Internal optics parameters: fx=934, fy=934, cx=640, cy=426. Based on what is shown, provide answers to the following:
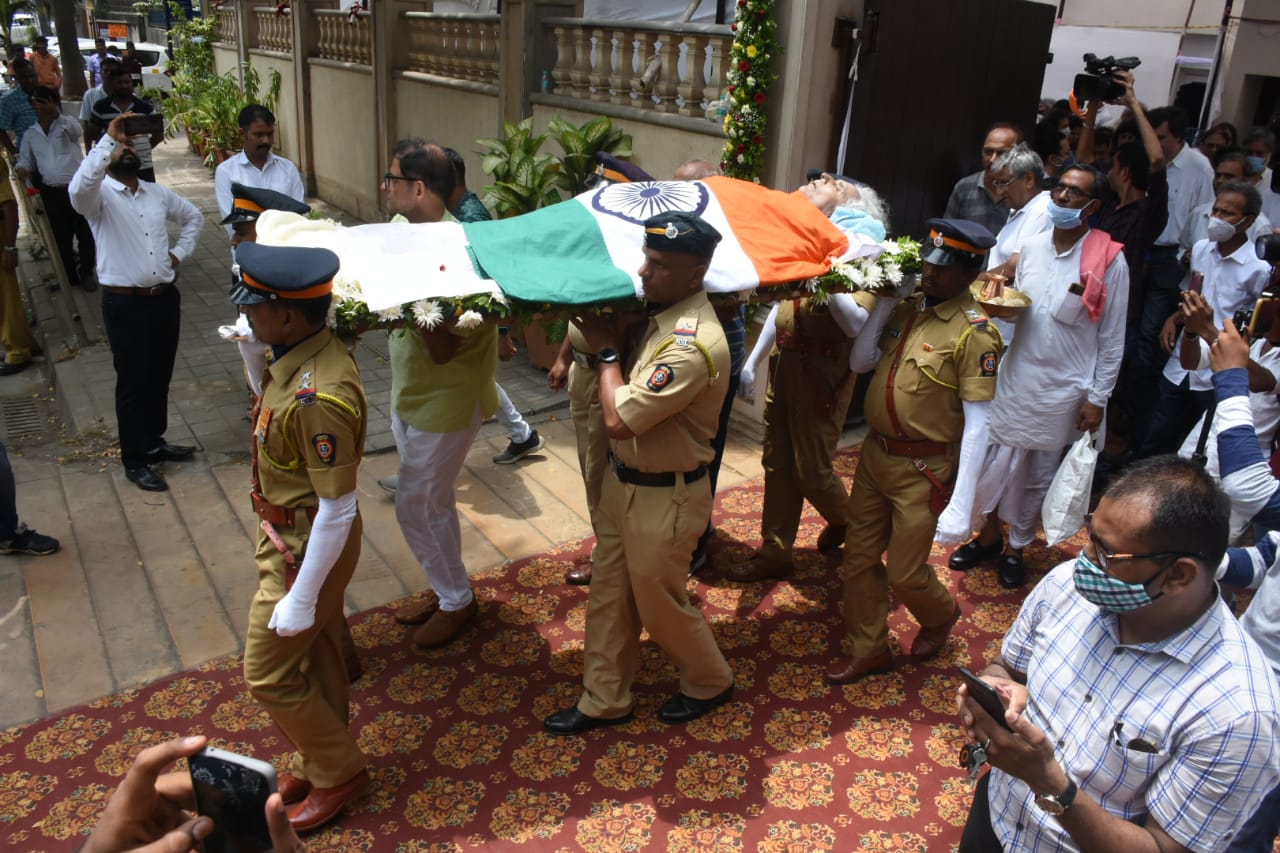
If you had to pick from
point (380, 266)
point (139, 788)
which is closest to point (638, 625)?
point (380, 266)

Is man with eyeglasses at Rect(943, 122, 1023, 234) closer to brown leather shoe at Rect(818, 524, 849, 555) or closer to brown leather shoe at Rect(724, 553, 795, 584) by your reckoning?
brown leather shoe at Rect(818, 524, 849, 555)

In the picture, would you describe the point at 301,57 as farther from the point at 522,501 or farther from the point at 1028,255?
the point at 1028,255

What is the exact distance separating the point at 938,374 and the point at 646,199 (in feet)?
4.36

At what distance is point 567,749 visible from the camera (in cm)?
347

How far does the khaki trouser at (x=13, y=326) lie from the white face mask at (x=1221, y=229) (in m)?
8.05

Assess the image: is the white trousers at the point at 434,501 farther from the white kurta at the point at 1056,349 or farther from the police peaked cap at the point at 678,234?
the white kurta at the point at 1056,349

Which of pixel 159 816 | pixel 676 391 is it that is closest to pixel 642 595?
pixel 676 391

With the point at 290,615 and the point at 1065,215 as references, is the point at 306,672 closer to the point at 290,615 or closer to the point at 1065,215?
the point at 290,615

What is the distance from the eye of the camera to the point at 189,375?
705 cm

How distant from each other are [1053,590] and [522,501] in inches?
139

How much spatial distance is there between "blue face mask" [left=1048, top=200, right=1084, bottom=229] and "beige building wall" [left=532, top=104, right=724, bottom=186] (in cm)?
247

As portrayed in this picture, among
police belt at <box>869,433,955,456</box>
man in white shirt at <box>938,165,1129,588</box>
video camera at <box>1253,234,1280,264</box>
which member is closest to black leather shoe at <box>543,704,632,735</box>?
police belt at <box>869,433,955,456</box>

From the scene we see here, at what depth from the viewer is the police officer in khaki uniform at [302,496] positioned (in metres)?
2.82

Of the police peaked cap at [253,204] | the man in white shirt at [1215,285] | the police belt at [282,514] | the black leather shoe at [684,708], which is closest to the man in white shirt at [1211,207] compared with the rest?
the man in white shirt at [1215,285]
